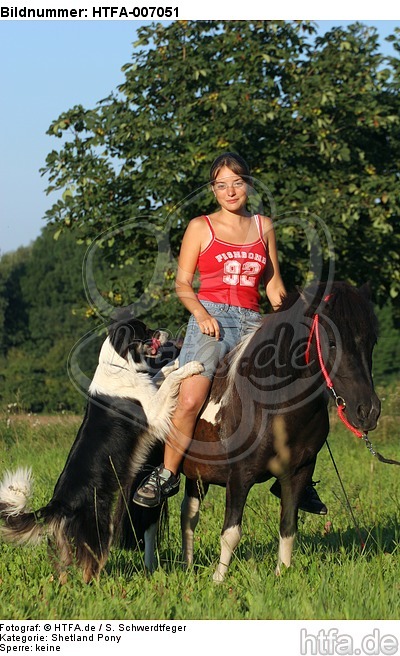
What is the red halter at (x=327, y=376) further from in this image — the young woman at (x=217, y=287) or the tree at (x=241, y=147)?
the tree at (x=241, y=147)

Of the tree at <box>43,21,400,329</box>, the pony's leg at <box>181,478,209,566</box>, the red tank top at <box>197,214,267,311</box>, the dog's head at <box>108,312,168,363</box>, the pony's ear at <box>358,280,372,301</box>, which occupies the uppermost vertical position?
the tree at <box>43,21,400,329</box>

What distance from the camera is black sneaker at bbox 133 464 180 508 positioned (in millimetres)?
5320

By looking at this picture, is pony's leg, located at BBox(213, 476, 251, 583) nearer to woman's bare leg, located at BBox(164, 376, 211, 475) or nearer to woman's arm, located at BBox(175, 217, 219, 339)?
woman's bare leg, located at BBox(164, 376, 211, 475)

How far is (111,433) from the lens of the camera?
5336 mm

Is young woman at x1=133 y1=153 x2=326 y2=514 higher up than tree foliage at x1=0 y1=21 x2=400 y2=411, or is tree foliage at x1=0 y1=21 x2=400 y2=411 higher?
tree foliage at x1=0 y1=21 x2=400 y2=411

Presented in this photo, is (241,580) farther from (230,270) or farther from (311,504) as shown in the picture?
(230,270)

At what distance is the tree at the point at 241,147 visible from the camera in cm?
1473

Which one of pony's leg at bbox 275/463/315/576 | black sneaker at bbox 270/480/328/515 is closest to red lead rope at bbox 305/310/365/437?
pony's leg at bbox 275/463/315/576

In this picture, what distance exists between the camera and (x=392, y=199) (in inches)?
599

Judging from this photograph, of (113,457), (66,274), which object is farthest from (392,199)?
(66,274)

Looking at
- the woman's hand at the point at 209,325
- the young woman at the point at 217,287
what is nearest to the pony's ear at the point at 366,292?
the young woman at the point at 217,287

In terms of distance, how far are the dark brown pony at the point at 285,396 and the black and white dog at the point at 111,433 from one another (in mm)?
322

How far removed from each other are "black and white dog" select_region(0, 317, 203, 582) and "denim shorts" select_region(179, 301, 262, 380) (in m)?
0.14

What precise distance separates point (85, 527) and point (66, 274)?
49.2m
